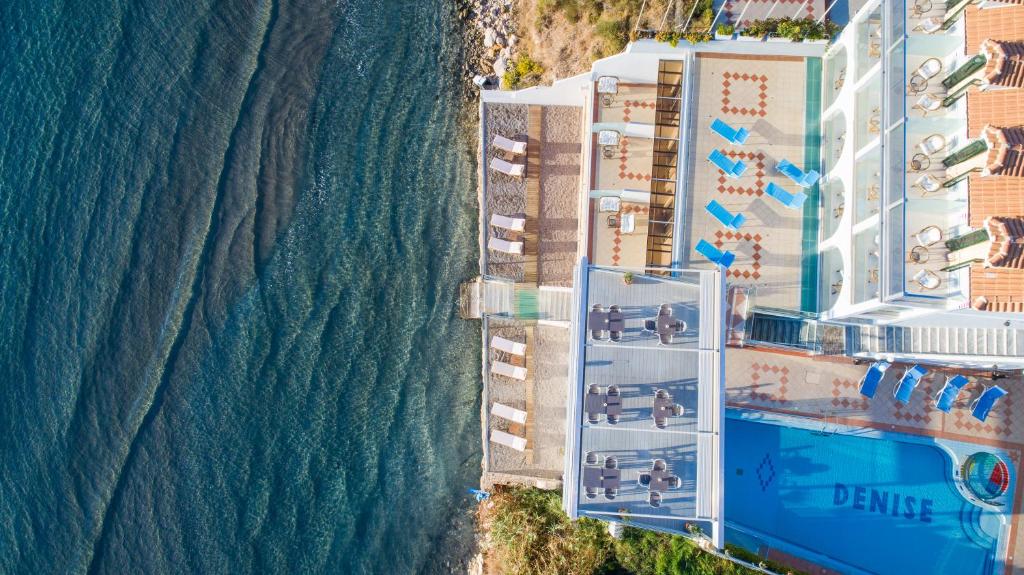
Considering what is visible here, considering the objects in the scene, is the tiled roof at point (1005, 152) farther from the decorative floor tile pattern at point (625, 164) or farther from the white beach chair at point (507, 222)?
the white beach chair at point (507, 222)

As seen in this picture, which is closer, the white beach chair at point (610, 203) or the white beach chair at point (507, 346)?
the white beach chair at point (610, 203)

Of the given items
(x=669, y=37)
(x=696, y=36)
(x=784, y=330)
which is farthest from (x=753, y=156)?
(x=784, y=330)

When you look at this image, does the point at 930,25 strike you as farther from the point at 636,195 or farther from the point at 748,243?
the point at 636,195

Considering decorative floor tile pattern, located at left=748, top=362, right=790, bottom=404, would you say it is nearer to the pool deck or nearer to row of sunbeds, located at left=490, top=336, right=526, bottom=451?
the pool deck

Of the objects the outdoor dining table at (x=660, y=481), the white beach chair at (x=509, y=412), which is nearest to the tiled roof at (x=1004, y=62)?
the outdoor dining table at (x=660, y=481)

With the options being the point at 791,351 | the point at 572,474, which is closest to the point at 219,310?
the point at 572,474

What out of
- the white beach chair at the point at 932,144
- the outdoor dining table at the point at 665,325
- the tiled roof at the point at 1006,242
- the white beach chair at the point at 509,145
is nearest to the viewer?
the tiled roof at the point at 1006,242

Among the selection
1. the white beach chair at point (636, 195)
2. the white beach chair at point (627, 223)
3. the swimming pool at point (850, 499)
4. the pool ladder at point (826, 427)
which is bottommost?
the swimming pool at point (850, 499)
